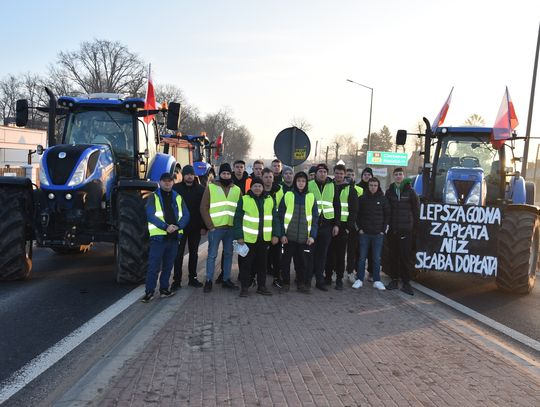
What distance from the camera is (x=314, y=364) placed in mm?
4121

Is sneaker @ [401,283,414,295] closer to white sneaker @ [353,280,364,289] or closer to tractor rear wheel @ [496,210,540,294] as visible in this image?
white sneaker @ [353,280,364,289]

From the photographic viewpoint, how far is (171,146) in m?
17.9

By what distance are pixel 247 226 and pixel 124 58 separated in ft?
203

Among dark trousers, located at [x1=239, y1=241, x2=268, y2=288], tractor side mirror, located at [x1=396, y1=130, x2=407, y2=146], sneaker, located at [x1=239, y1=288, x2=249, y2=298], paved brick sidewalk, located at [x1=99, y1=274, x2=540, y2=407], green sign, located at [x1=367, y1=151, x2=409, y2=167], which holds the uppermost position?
green sign, located at [x1=367, y1=151, x2=409, y2=167]

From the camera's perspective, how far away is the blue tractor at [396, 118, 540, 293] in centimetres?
746

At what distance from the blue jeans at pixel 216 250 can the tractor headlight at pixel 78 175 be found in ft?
6.97

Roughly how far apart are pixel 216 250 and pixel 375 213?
2523 mm

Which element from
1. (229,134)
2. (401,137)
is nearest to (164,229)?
(401,137)

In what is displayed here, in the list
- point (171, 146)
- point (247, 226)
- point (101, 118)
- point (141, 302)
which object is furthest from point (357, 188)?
point (171, 146)

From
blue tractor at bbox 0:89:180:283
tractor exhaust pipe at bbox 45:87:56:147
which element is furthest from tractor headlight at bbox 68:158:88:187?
tractor exhaust pipe at bbox 45:87:56:147

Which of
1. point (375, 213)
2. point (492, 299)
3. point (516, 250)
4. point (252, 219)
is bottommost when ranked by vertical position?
point (492, 299)

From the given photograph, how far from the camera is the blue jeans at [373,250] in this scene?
745cm

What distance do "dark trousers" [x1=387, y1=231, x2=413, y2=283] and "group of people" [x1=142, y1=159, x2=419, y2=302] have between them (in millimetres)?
15

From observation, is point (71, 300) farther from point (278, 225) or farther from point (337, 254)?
point (337, 254)
